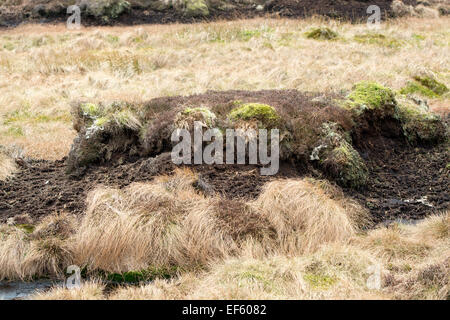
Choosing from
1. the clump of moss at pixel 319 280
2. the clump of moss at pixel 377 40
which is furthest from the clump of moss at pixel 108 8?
the clump of moss at pixel 319 280

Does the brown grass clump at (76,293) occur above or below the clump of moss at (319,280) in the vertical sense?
below

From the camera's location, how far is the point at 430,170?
927 cm

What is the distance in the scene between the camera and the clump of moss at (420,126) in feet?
33.4

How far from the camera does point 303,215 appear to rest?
23.9ft

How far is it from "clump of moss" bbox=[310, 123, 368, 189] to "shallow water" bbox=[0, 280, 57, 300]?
171 inches

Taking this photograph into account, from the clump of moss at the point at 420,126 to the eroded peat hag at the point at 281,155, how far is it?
21 mm

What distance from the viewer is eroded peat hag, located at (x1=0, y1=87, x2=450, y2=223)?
27.0 feet

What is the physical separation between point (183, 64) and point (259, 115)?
8.61 meters

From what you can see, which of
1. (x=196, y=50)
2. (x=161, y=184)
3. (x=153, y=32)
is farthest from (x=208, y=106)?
(x=153, y=32)

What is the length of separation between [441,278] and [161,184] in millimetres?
3915

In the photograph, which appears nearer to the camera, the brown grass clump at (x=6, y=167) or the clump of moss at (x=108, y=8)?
the brown grass clump at (x=6, y=167)

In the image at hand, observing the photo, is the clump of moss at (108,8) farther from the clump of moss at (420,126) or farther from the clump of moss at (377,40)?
the clump of moss at (420,126)

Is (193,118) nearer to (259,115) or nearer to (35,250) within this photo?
(259,115)

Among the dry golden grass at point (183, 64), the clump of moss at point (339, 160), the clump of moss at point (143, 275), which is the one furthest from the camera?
the dry golden grass at point (183, 64)
